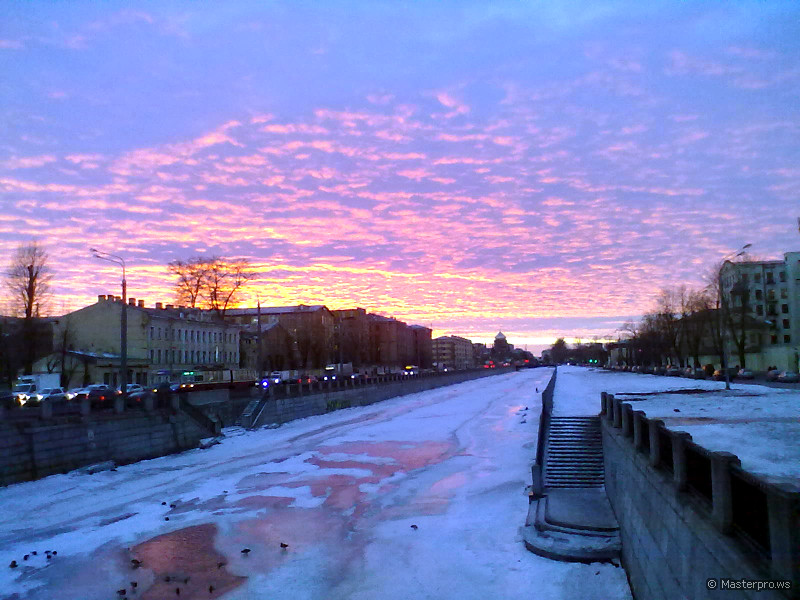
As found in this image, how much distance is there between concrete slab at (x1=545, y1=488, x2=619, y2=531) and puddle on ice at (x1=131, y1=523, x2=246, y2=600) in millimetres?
9465

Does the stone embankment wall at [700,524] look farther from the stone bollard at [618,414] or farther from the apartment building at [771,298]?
the apartment building at [771,298]

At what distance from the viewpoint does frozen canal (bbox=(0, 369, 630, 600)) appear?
15922 mm

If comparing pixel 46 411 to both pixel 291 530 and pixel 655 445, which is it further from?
pixel 655 445

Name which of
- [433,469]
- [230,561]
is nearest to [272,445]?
[433,469]

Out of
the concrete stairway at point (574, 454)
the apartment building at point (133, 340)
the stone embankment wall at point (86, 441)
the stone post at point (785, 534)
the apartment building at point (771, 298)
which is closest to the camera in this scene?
the stone post at point (785, 534)

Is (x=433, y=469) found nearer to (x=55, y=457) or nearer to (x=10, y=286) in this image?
(x=55, y=457)

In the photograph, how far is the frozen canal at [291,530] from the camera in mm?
15922

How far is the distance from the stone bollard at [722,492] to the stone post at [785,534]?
1.49 meters

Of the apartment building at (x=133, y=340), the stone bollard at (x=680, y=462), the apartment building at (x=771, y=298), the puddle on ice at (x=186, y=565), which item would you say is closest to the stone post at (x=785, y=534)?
the stone bollard at (x=680, y=462)

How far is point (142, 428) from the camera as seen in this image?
36.6m

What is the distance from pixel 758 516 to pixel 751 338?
100340 mm

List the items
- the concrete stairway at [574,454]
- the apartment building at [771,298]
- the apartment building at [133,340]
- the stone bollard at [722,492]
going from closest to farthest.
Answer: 1. the stone bollard at [722,492]
2. the concrete stairway at [574,454]
3. the apartment building at [133,340]
4. the apartment building at [771,298]

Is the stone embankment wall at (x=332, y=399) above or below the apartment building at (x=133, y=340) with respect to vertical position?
below

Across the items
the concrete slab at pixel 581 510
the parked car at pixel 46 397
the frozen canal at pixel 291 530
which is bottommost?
the frozen canal at pixel 291 530
